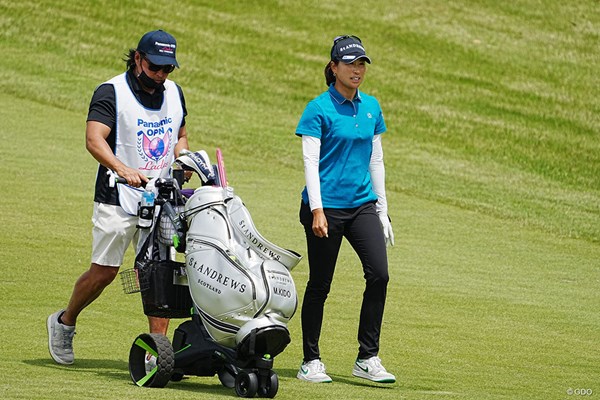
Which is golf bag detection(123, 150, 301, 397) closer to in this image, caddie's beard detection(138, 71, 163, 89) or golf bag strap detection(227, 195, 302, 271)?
golf bag strap detection(227, 195, 302, 271)

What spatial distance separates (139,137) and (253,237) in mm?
1344

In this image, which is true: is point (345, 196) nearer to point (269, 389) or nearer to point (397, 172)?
point (269, 389)

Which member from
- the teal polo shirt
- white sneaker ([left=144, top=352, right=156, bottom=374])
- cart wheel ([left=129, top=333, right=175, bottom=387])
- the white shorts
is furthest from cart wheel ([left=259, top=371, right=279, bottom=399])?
the white shorts

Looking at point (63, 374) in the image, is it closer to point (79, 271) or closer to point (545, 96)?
point (79, 271)

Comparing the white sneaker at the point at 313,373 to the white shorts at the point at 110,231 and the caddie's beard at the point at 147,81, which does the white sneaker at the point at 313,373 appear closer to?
the white shorts at the point at 110,231

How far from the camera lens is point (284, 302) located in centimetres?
742

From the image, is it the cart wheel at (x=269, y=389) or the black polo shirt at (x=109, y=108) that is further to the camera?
the black polo shirt at (x=109, y=108)

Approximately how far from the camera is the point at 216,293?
24.2 ft

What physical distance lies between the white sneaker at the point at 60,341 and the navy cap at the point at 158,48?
1.80 metres

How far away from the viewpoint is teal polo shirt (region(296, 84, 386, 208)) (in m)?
8.27

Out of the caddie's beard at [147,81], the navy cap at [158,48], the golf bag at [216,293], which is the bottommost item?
the golf bag at [216,293]

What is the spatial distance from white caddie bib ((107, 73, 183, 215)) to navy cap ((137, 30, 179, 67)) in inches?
11.9

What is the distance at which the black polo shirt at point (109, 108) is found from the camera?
8312 millimetres

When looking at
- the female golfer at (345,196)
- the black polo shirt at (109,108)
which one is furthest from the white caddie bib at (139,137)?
the female golfer at (345,196)
